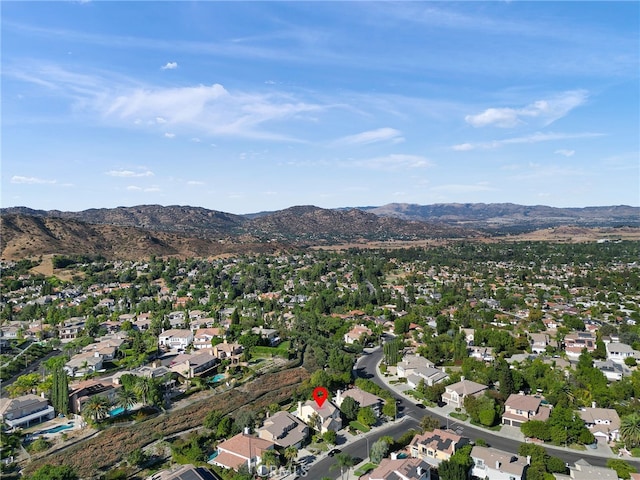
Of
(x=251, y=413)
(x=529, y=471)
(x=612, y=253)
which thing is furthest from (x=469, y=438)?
(x=612, y=253)

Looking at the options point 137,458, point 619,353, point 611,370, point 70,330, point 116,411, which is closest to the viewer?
point 137,458

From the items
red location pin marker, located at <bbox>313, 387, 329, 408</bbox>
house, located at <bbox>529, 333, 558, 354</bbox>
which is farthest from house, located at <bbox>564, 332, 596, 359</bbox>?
red location pin marker, located at <bbox>313, 387, 329, 408</bbox>

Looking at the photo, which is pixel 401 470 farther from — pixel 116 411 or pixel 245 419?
pixel 116 411

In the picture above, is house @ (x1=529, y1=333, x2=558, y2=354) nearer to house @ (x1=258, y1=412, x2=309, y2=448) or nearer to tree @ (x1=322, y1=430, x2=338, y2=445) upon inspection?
tree @ (x1=322, y1=430, x2=338, y2=445)

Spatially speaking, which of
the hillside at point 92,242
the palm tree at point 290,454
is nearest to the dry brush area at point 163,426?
the palm tree at point 290,454

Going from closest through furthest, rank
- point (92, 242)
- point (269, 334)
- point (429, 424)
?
Result: 1. point (429, 424)
2. point (269, 334)
3. point (92, 242)

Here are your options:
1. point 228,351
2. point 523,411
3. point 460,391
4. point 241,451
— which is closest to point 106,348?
point 228,351

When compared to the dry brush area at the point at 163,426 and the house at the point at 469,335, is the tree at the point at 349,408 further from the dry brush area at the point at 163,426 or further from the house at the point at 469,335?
the house at the point at 469,335

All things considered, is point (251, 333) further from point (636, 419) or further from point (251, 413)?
point (636, 419)
